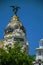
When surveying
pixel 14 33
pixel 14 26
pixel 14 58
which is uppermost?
pixel 14 26

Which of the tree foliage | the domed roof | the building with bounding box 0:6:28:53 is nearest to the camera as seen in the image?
the tree foliage

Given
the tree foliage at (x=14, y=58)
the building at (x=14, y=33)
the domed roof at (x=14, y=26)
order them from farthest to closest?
the domed roof at (x=14, y=26) → the building at (x=14, y=33) → the tree foliage at (x=14, y=58)

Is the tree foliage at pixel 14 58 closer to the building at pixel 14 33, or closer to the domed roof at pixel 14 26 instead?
the building at pixel 14 33

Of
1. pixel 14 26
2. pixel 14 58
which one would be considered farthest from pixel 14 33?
pixel 14 58

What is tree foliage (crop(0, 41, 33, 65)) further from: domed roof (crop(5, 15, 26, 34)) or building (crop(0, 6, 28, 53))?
domed roof (crop(5, 15, 26, 34))

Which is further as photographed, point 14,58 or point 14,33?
point 14,33

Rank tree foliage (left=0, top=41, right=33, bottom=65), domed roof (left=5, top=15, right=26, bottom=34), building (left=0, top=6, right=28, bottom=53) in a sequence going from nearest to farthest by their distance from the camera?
1. tree foliage (left=0, top=41, right=33, bottom=65)
2. building (left=0, top=6, right=28, bottom=53)
3. domed roof (left=5, top=15, right=26, bottom=34)

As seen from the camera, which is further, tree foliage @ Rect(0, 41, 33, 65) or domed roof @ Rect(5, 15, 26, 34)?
domed roof @ Rect(5, 15, 26, 34)

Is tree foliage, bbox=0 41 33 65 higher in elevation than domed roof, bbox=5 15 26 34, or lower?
lower

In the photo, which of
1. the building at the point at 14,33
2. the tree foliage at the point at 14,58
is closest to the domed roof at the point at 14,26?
the building at the point at 14,33

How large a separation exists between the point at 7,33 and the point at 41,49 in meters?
5.09

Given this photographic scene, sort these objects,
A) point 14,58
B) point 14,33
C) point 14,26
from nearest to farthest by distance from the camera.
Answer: point 14,58 → point 14,33 → point 14,26

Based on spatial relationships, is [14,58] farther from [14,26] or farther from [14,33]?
[14,26]

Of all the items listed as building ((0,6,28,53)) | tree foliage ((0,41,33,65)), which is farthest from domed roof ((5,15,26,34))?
tree foliage ((0,41,33,65))
